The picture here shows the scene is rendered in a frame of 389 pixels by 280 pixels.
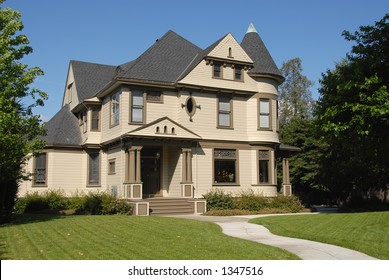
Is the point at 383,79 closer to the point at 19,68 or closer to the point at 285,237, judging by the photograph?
the point at 285,237

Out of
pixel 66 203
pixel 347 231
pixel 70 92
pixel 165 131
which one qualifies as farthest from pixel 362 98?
pixel 70 92

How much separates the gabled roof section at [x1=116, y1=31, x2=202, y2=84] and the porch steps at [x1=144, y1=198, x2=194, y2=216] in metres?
6.75

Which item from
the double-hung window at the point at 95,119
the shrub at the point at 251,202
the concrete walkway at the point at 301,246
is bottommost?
the concrete walkway at the point at 301,246

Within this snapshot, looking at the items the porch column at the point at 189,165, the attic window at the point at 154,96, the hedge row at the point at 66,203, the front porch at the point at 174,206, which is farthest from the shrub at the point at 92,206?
the attic window at the point at 154,96

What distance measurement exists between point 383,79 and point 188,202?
11501mm

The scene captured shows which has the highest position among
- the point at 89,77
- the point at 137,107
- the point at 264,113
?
the point at 89,77

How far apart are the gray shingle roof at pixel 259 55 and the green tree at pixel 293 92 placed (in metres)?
26.0

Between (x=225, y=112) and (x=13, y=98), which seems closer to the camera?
(x=13, y=98)

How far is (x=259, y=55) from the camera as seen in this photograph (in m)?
28.5

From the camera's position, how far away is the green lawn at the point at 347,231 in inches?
434

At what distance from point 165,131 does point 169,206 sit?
403 cm

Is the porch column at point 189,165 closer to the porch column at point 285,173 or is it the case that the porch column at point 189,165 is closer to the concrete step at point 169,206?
the concrete step at point 169,206

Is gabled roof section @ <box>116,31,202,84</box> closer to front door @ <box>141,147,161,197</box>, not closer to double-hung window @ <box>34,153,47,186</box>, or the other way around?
front door @ <box>141,147,161,197</box>

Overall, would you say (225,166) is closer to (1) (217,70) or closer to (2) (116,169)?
(1) (217,70)
